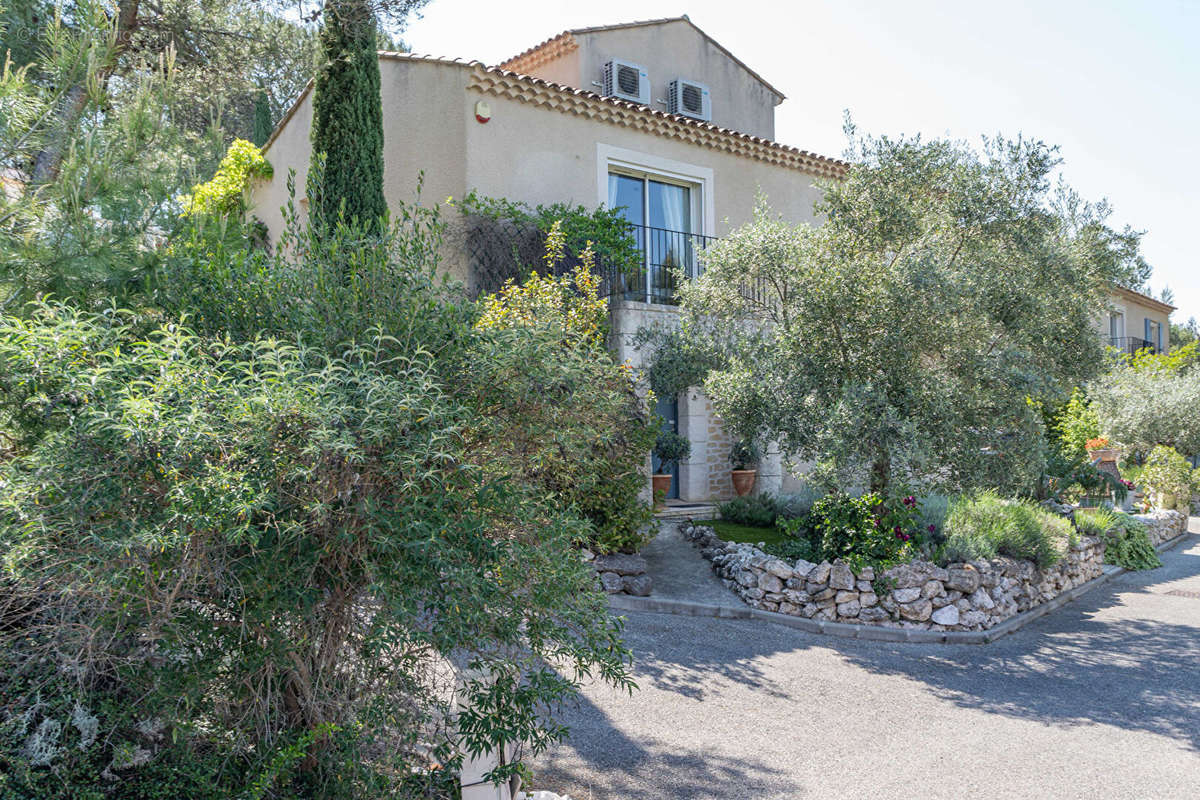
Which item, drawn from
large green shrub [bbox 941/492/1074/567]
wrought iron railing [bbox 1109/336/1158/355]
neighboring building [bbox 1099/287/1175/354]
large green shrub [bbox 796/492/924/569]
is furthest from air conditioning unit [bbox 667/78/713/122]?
Answer: wrought iron railing [bbox 1109/336/1158/355]

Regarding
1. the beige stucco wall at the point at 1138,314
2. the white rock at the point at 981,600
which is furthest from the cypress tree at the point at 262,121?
the beige stucco wall at the point at 1138,314

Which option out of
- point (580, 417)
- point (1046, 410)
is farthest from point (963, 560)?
point (1046, 410)

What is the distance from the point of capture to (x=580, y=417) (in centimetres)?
389

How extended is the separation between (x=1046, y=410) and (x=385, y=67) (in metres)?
16.5

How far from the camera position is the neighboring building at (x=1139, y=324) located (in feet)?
90.0

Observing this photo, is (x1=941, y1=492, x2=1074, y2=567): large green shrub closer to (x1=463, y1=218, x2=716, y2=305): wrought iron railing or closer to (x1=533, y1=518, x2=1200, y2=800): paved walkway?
(x1=533, y1=518, x2=1200, y2=800): paved walkway

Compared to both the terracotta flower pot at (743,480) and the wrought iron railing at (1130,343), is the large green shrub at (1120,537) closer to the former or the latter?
the terracotta flower pot at (743,480)

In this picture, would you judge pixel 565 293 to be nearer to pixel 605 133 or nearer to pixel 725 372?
pixel 725 372

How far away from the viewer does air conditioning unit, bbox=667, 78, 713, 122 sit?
16.0 metres

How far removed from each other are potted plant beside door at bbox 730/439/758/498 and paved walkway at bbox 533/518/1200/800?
4.63m

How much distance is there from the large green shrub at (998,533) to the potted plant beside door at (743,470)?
11.0 feet

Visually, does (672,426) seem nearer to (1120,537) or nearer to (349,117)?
(349,117)

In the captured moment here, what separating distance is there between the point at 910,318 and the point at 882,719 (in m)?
3.88

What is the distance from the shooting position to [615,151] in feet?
41.4
